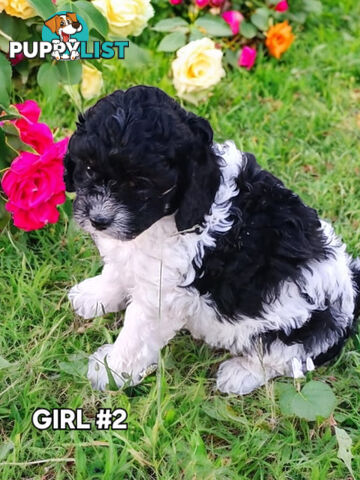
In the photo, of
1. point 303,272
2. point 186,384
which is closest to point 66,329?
point 186,384

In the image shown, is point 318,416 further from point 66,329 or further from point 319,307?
point 66,329

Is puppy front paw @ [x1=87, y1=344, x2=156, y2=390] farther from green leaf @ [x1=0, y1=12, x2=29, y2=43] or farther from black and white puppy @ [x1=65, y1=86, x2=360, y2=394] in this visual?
green leaf @ [x1=0, y1=12, x2=29, y2=43]

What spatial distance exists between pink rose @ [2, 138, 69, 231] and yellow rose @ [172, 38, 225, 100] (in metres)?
1.42

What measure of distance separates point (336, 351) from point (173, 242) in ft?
3.51

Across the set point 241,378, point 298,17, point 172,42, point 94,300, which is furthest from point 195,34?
point 241,378

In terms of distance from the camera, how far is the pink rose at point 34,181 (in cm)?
339

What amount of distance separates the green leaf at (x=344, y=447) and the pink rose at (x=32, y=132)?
79.5 inches

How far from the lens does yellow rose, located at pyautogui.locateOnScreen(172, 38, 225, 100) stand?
457cm

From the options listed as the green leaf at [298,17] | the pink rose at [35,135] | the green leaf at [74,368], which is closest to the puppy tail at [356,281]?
the green leaf at [74,368]

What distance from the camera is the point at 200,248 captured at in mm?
2859

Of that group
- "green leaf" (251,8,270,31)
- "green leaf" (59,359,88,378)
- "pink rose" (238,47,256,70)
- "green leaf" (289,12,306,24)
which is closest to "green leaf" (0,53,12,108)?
"green leaf" (59,359,88,378)

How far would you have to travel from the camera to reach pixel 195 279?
291 cm

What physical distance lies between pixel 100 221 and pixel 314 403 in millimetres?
1269

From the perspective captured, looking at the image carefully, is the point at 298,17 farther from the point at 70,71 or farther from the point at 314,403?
the point at 314,403
